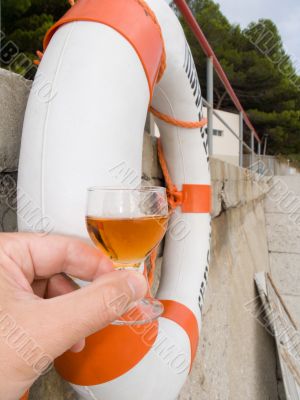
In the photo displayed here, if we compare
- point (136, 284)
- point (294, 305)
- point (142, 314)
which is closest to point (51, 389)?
point (142, 314)

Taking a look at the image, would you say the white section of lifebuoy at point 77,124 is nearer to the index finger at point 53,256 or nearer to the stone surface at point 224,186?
the index finger at point 53,256

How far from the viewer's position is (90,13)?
66cm

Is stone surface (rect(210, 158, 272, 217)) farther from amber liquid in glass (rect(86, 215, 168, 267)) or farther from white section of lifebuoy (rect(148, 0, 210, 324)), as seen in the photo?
amber liquid in glass (rect(86, 215, 168, 267))

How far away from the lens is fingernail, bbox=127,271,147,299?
42cm

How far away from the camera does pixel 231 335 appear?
1988 millimetres

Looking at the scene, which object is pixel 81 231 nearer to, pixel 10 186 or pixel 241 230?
pixel 10 186

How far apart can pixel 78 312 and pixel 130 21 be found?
1.86 feet

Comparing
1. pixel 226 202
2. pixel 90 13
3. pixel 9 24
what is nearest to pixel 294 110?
pixel 9 24

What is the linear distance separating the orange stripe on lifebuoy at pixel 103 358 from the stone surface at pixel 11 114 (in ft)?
1.19

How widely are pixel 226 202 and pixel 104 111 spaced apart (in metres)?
1.55

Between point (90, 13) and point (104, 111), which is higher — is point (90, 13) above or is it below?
above

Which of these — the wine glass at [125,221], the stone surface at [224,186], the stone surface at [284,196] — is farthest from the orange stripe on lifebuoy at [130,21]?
the stone surface at [284,196]

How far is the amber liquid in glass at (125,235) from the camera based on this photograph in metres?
0.47

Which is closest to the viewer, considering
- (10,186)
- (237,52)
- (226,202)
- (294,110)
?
(10,186)
